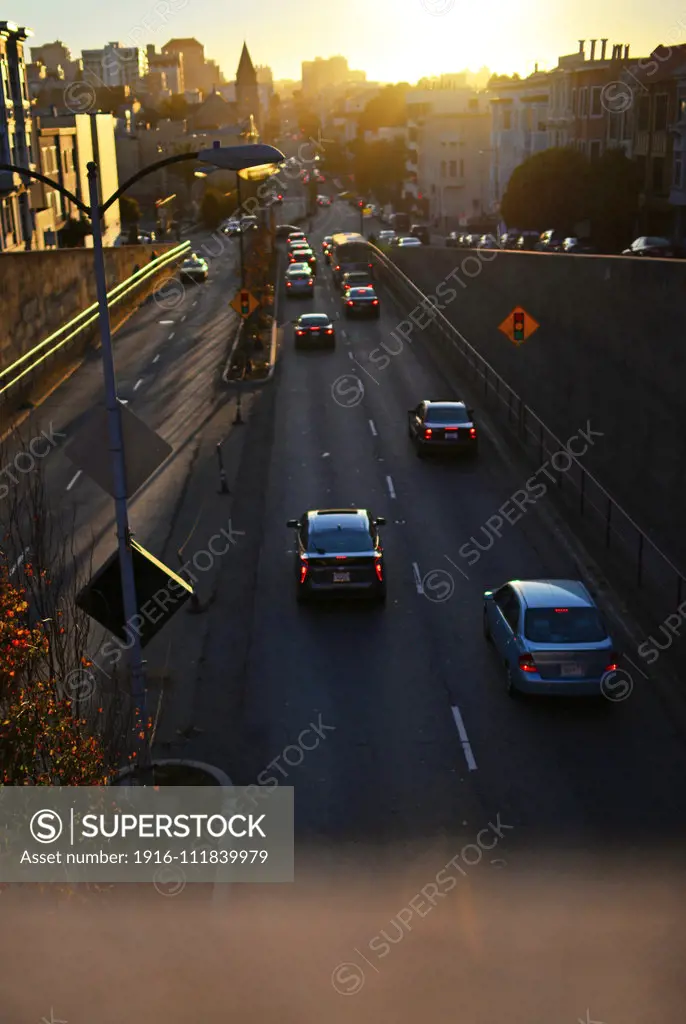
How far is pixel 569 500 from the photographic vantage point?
27.0 m

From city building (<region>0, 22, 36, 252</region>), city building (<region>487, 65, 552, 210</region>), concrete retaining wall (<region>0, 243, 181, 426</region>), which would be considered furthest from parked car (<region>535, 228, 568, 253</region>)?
city building (<region>0, 22, 36, 252</region>)

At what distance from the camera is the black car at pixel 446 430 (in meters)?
32.2

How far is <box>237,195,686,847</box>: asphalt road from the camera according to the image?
572 inches

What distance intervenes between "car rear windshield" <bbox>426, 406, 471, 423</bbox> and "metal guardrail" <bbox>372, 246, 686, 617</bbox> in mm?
1655

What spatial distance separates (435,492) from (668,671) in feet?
38.7

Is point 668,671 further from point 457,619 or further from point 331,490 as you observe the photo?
point 331,490

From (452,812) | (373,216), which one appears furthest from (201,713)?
(373,216)

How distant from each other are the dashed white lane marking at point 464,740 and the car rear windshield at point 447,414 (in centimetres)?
1624

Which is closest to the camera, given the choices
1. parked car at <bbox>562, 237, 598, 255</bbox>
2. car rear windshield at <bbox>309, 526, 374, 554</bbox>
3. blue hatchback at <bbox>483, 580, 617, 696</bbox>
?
blue hatchback at <bbox>483, 580, 617, 696</bbox>

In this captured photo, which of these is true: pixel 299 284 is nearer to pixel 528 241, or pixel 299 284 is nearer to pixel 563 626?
pixel 528 241

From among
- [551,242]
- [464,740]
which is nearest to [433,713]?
[464,740]

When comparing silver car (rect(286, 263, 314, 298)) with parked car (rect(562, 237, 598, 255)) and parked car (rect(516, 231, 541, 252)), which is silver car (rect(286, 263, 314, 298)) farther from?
parked car (rect(516, 231, 541, 252))

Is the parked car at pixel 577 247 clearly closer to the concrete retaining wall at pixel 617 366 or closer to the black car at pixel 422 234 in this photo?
the concrete retaining wall at pixel 617 366

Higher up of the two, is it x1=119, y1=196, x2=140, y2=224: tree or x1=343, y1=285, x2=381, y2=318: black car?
x1=119, y1=196, x2=140, y2=224: tree
